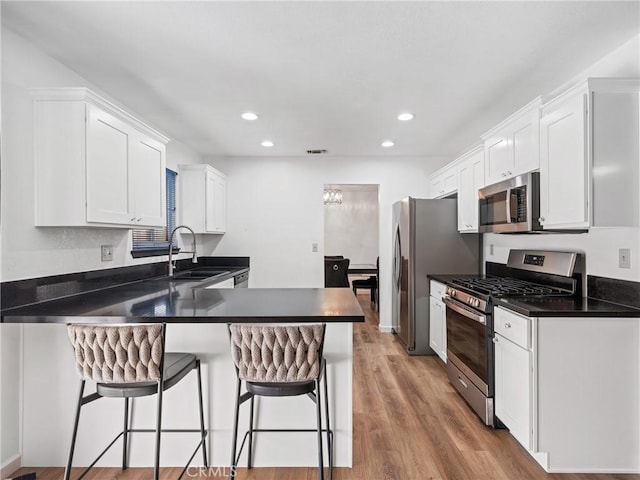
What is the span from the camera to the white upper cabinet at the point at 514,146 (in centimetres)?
242

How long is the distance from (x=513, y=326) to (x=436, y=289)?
1.57 metres

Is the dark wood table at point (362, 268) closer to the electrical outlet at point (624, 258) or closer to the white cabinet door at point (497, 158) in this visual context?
the white cabinet door at point (497, 158)

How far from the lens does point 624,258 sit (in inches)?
82.4

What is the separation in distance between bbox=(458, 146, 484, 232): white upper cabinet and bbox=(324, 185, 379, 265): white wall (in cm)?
487

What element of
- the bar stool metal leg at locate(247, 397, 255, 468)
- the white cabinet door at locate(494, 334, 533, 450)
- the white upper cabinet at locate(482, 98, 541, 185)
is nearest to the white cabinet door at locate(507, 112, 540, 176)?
the white upper cabinet at locate(482, 98, 541, 185)

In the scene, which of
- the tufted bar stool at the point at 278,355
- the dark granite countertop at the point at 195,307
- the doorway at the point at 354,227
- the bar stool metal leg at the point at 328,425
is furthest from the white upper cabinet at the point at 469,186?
the doorway at the point at 354,227

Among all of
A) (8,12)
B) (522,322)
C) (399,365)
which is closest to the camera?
(8,12)

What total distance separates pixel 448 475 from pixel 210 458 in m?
1.36

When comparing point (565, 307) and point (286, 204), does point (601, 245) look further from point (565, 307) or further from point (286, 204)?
point (286, 204)

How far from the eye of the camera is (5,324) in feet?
6.28

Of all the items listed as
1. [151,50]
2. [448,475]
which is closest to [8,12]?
[151,50]

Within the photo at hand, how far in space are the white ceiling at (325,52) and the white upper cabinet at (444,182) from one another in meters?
0.78

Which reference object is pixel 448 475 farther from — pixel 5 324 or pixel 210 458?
pixel 5 324

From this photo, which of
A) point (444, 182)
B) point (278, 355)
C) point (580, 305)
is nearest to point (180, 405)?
point (278, 355)
